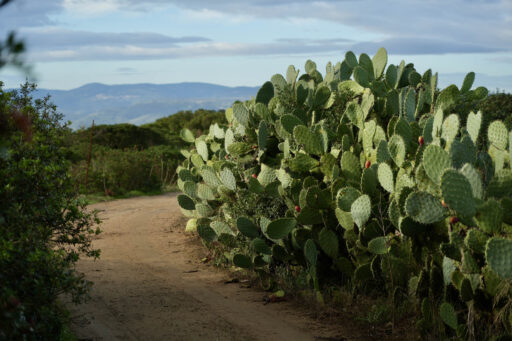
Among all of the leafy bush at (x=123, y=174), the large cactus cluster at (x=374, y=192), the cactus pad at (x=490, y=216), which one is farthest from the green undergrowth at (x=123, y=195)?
the cactus pad at (x=490, y=216)

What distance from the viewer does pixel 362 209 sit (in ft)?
16.4

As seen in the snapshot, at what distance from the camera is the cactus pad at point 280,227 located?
582cm

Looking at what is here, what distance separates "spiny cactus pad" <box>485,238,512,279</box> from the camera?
3.93 meters

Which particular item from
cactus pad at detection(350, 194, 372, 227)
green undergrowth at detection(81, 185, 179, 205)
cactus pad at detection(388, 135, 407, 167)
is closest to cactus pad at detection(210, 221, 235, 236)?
cactus pad at detection(350, 194, 372, 227)

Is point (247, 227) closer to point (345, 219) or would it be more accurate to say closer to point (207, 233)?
point (207, 233)

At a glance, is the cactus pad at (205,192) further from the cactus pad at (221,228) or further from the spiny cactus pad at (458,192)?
the spiny cactus pad at (458,192)

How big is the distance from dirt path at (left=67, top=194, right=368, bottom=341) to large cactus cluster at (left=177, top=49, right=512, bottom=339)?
0.49 m

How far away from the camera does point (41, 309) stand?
345 centimetres

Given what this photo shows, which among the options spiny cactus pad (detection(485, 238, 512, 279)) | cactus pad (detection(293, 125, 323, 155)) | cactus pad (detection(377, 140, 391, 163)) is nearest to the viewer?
spiny cactus pad (detection(485, 238, 512, 279))

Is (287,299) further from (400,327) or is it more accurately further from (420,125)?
(420,125)

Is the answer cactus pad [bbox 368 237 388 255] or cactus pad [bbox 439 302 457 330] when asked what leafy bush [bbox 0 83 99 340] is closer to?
cactus pad [bbox 368 237 388 255]

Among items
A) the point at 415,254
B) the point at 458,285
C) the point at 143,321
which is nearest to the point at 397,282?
the point at 415,254

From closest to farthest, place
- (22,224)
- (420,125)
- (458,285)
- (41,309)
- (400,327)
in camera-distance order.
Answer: (41,309) < (22,224) < (458,285) < (400,327) < (420,125)

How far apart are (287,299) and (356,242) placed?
97 cm
